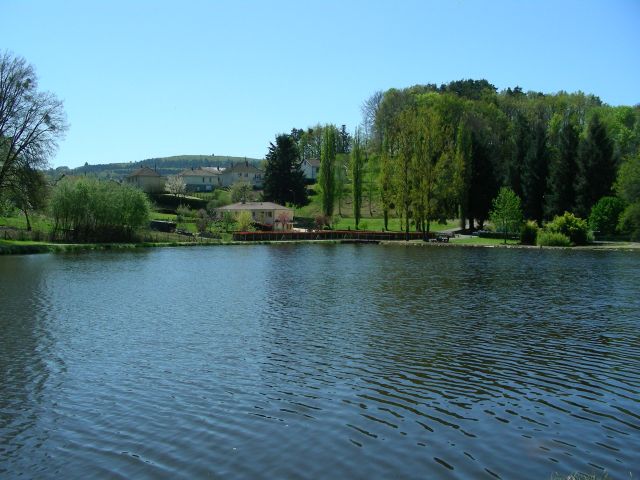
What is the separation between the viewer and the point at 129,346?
61.7 ft

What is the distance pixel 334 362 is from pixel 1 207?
177 feet

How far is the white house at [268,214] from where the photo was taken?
93438 millimetres

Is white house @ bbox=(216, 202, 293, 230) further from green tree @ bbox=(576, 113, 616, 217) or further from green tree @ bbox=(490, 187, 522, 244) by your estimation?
green tree @ bbox=(576, 113, 616, 217)

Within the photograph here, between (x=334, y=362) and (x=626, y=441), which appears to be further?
(x=334, y=362)

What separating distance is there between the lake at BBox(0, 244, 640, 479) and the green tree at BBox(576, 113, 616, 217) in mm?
40277

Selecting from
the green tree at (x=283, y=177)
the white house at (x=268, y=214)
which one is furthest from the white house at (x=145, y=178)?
the white house at (x=268, y=214)

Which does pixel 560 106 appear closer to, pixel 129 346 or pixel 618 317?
pixel 618 317

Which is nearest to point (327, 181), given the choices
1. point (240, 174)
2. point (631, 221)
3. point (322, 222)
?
point (322, 222)

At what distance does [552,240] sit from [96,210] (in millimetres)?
50329

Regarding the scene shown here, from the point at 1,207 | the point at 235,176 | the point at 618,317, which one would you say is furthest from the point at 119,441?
the point at 235,176

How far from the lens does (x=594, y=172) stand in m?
68.8

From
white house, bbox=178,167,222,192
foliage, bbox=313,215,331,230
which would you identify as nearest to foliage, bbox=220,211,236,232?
foliage, bbox=313,215,331,230

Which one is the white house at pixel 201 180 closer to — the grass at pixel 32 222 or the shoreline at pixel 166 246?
the grass at pixel 32 222

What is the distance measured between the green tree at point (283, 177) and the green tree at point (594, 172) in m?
49.7
